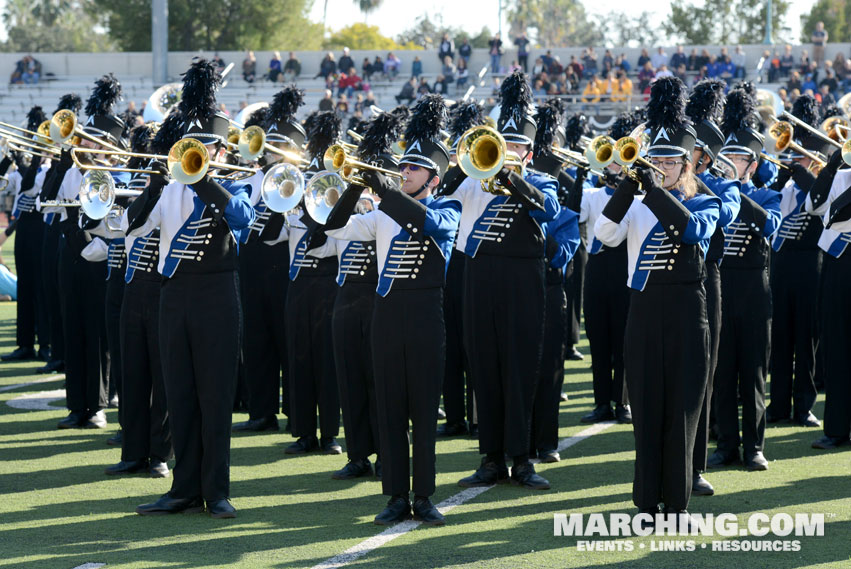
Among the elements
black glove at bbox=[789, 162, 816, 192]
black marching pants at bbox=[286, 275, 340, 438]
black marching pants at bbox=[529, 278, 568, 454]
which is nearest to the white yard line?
black marching pants at bbox=[529, 278, 568, 454]

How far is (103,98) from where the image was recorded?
29.3 feet

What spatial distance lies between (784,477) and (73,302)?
4.88 meters

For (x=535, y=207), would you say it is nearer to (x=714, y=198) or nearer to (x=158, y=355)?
(x=714, y=198)

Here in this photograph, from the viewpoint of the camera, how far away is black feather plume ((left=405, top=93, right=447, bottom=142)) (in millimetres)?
6717

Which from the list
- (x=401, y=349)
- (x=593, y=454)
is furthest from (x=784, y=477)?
(x=401, y=349)

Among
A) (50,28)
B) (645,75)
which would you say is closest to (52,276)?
(645,75)

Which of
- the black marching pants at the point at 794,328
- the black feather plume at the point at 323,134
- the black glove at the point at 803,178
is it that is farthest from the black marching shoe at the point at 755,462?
the black feather plume at the point at 323,134

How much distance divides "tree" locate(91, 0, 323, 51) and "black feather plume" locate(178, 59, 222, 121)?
4317 centimetres

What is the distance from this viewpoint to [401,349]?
20.9ft

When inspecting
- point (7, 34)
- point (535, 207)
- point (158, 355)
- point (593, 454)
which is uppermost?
point (7, 34)

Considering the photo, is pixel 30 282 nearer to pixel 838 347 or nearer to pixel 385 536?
pixel 385 536

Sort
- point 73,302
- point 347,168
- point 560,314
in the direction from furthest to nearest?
point 73,302 < point 560,314 < point 347,168

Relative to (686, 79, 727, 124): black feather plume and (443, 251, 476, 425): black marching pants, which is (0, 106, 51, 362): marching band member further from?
(686, 79, 727, 124): black feather plume

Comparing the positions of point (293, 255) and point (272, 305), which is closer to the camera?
point (293, 255)
